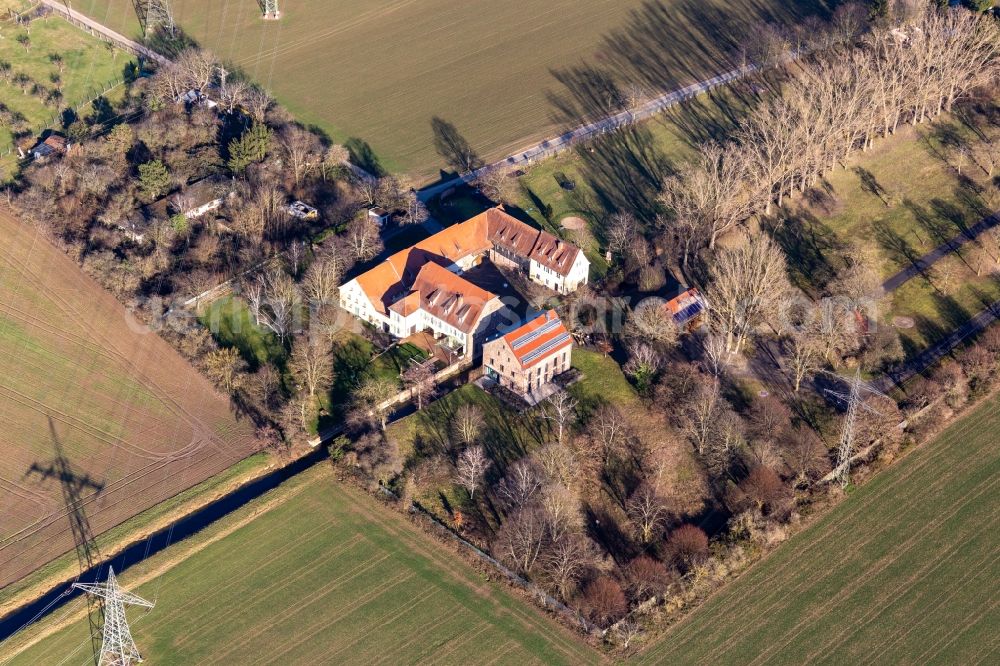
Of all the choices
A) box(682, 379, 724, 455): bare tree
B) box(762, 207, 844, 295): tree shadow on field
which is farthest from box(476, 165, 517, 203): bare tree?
box(682, 379, 724, 455): bare tree

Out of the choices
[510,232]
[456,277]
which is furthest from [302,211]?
[456,277]

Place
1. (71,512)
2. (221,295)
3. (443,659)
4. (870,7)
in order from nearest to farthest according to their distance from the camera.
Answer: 1. (443,659)
2. (71,512)
3. (221,295)
4. (870,7)

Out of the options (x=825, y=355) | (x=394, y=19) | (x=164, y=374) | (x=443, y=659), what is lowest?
(x=443, y=659)

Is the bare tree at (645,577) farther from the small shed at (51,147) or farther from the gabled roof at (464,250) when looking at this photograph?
the small shed at (51,147)

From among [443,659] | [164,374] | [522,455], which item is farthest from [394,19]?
[443,659]

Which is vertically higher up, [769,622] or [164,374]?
[164,374]

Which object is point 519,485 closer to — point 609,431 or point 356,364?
point 609,431

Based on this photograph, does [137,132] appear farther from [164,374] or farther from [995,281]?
[995,281]
